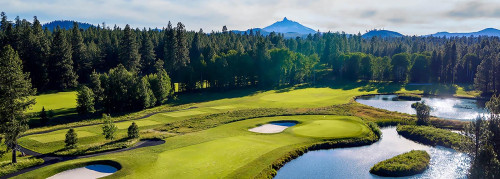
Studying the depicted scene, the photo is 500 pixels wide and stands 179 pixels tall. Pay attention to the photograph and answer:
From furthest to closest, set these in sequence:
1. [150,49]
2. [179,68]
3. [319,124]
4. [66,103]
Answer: [150,49], [179,68], [66,103], [319,124]

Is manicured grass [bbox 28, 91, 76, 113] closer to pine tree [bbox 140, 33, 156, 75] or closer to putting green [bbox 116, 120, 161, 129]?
putting green [bbox 116, 120, 161, 129]

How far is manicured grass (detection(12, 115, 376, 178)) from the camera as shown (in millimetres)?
35125

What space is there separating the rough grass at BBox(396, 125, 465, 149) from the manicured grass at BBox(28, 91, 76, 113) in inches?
2863

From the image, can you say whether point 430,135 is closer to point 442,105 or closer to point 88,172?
point 442,105

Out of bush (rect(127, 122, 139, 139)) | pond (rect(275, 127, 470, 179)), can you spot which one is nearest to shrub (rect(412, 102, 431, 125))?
pond (rect(275, 127, 470, 179))

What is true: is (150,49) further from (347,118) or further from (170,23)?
(347,118)

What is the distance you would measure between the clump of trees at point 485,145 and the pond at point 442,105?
41665mm

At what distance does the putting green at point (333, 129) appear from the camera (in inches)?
2019

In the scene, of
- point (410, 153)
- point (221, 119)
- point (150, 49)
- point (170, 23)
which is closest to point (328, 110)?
point (221, 119)

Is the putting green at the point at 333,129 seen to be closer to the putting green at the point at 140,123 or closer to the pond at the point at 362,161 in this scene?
the pond at the point at 362,161

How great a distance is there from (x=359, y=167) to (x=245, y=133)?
20.4 m

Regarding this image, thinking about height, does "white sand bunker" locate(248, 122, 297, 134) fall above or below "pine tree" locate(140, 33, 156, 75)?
below

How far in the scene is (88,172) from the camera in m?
37.2

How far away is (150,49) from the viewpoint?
125938 millimetres
